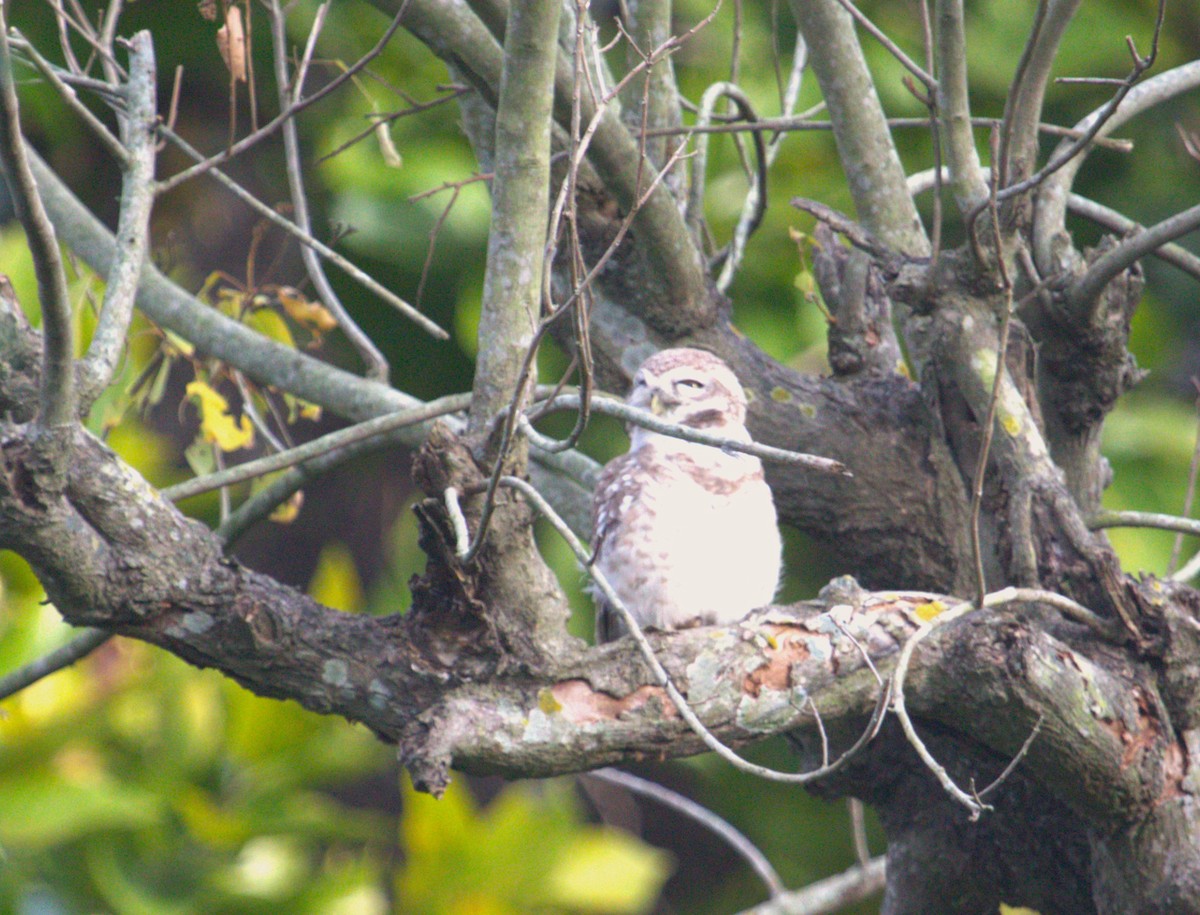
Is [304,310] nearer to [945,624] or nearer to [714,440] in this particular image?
[945,624]

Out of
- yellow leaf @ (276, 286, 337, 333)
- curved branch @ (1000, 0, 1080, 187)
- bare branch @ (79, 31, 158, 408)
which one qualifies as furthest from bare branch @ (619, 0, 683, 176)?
bare branch @ (79, 31, 158, 408)

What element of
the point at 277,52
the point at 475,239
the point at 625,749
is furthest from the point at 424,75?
the point at 625,749

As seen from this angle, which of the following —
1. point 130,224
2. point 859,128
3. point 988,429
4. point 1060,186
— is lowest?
point 988,429

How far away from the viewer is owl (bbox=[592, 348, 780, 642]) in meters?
3.60

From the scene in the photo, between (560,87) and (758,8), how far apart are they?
430 cm

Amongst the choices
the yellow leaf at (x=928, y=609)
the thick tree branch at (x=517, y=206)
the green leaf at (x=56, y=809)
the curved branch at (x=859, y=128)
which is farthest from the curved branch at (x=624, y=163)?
the green leaf at (x=56, y=809)

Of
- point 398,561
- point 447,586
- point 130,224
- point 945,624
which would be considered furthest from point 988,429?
point 398,561

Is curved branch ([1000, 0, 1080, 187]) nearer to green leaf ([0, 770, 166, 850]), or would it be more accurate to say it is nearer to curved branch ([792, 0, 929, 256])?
curved branch ([792, 0, 929, 256])

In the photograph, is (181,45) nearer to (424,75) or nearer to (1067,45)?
(424,75)

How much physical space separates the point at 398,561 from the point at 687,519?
3.58 m

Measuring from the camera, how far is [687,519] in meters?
3.61

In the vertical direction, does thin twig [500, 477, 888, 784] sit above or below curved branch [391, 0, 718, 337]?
below

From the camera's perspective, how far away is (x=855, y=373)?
12.5 ft

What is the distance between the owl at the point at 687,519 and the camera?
3.60m
